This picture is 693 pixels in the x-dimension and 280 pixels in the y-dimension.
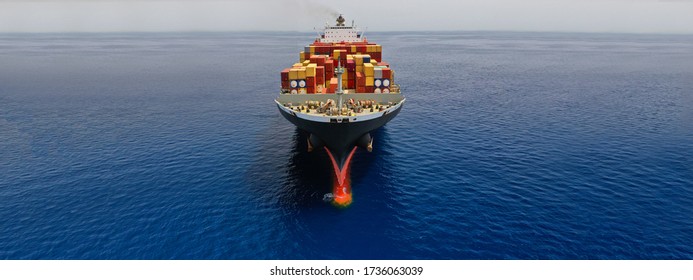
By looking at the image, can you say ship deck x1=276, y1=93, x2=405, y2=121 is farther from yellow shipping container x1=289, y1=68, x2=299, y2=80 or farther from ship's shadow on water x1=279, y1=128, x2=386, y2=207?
ship's shadow on water x1=279, y1=128, x2=386, y2=207

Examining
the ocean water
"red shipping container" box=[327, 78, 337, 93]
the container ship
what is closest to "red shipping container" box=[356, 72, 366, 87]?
the container ship

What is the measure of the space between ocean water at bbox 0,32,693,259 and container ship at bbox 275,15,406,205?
3.33 meters

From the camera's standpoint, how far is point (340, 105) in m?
46.3

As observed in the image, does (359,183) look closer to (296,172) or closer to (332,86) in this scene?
(296,172)

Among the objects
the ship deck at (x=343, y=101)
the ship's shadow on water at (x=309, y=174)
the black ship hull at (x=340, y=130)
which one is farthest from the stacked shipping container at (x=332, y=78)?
the ship's shadow on water at (x=309, y=174)

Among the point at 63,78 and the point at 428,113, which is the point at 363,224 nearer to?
the point at 428,113

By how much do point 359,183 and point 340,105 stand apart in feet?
33.3

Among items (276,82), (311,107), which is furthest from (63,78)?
(311,107)

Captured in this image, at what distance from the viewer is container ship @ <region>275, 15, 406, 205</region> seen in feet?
148

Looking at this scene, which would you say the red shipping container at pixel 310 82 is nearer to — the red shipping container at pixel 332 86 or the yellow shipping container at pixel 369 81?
Result: the red shipping container at pixel 332 86

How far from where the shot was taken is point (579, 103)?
91.4 m

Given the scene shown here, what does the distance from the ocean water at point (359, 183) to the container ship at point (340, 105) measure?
3.33 m

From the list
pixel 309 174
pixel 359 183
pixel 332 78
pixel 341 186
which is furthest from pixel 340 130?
pixel 332 78
